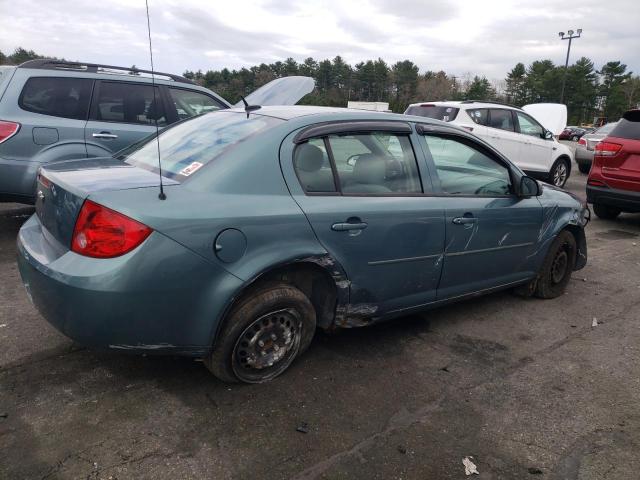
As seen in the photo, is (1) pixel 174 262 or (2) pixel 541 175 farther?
(2) pixel 541 175

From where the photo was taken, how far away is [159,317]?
2428 mm

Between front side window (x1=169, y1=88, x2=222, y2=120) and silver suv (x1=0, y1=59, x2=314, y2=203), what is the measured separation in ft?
0.04

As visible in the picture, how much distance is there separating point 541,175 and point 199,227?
10.2 meters

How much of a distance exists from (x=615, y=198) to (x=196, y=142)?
6.69 meters

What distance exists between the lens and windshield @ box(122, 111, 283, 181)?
2852mm

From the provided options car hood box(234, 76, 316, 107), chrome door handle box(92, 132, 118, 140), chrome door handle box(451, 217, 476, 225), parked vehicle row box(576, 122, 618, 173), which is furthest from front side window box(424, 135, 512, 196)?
parked vehicle row box(576, 122, 618, 173)

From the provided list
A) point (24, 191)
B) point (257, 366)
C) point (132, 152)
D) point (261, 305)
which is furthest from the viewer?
point (24, 191)

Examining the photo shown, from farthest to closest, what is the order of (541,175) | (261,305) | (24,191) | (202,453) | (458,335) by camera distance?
1. (541,175)
2. (24,191)
3. (458,335)
4. (261,305)
5. (202,453)

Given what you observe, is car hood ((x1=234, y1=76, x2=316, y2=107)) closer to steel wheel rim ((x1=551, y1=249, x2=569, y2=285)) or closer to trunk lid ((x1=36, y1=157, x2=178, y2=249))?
Answer: steel wheel rim ((x1=551, y1=249, x2=569, y2=285))

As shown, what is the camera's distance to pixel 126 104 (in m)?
5.92

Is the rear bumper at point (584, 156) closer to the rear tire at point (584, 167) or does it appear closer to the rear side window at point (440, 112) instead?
the rear tire at point (584, 167)

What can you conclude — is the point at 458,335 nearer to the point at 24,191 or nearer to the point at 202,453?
the point at 202,453

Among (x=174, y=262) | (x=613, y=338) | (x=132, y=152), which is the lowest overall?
(x=613, y=338)

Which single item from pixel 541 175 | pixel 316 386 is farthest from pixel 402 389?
pixel 541 175
